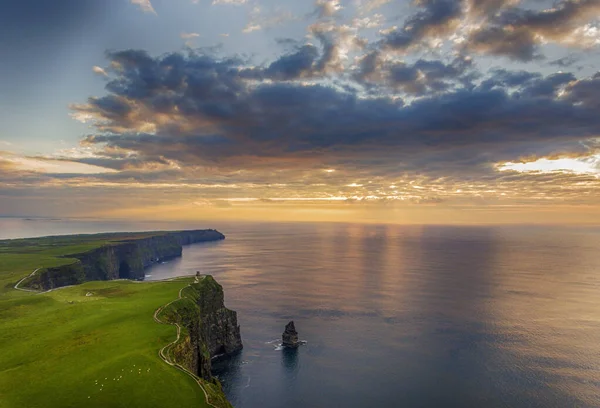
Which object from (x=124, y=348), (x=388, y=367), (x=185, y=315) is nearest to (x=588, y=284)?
(x=388, y=367)

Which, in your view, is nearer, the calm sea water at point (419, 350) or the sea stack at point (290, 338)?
the calm sea water at point (419, 350)

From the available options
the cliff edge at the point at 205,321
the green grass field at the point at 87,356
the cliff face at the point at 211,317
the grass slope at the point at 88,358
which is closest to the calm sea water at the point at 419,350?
the cliff face at the point at 211,317

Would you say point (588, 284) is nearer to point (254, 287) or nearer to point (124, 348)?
point (254, 287)

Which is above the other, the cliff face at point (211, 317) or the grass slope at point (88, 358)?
the grass slope at point (88, 358)

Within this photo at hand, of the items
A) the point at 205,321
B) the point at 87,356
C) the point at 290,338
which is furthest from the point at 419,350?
the point at 87,356

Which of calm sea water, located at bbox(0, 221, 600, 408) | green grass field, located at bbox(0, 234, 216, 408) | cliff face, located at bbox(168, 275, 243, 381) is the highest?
green grass field, located at bbox(0, 234, 216, 408)

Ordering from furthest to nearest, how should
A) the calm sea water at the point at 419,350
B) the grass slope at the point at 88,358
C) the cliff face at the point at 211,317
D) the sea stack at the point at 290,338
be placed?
the sea stack at the point at 290,338
the cliff face at the point at 211,317
the calm sea water at the point at 419,350
the grass slope at the point at 88,358

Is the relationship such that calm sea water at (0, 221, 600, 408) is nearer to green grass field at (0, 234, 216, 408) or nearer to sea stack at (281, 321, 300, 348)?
sea stack at (281, 321, 300, 348)

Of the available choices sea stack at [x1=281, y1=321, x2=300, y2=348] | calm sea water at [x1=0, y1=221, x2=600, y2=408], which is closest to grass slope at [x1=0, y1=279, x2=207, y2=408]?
calm sea water at [x1=0, y1=221, x2=600, y2=408]

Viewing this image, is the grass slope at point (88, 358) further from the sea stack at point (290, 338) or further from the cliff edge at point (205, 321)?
the sea stack at point (290, 338)

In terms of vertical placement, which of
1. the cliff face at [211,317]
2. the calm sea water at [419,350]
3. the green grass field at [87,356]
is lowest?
the calm sea water at [419,350]
